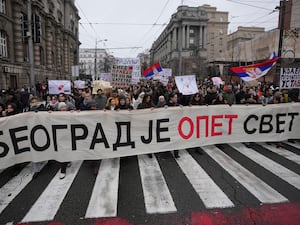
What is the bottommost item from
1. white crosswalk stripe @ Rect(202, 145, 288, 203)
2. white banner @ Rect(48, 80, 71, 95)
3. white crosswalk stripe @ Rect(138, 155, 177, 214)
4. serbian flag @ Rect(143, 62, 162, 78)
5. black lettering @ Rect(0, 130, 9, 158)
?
white crosswalk stripe @ Rect(138, 155, 177, 214)

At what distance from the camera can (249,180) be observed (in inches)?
171

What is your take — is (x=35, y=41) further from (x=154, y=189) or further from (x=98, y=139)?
(x=154, y=189)

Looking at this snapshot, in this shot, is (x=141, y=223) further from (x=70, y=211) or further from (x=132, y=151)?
(x=132, y=151)

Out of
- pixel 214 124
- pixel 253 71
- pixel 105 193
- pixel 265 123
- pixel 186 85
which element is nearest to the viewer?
pixel 105 193

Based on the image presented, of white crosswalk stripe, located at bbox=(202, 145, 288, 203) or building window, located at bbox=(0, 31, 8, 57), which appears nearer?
white crosswalk stripe, located at bbox=(202, 145, 288, 203)

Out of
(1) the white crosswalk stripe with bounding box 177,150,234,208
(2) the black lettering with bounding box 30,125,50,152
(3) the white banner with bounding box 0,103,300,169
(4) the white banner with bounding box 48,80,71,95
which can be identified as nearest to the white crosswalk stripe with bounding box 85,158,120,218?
(3) the white banner with bounding box 0,103,300,169

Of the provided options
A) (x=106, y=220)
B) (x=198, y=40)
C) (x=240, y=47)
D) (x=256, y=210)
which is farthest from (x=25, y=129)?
(x=198, y=40)

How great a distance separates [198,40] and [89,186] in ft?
281

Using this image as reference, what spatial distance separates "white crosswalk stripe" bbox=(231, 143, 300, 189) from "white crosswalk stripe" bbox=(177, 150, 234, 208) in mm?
1570

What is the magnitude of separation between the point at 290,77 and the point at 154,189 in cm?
659

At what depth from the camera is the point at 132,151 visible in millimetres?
5160

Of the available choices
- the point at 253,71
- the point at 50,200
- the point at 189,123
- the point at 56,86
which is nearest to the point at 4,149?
the point at 50,200

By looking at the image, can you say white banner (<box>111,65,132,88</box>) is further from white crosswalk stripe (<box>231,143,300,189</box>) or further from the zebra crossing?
white crosswalk stripe (<box>231,143,300,189</box>)

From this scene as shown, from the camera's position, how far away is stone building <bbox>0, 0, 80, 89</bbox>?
18.5 metres
